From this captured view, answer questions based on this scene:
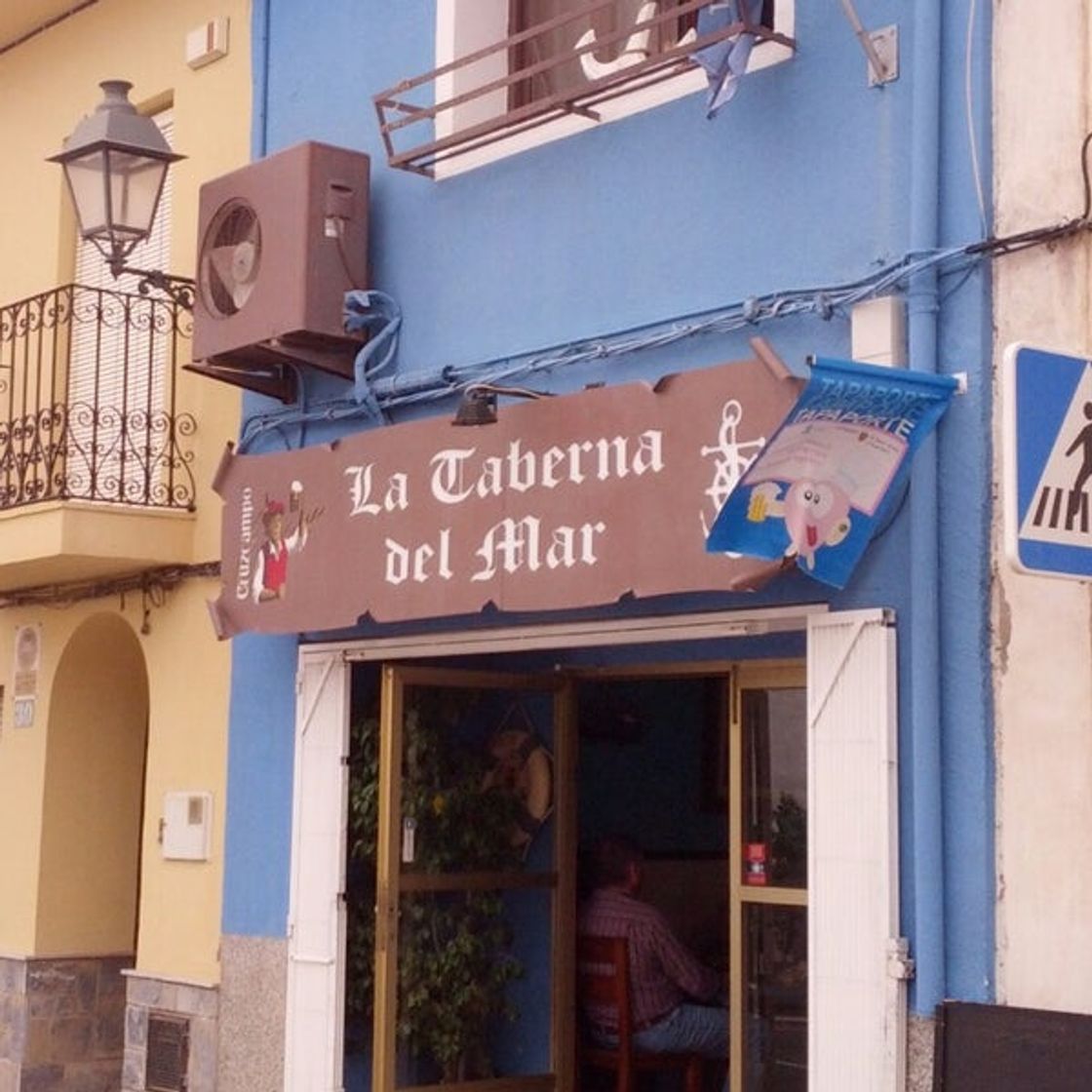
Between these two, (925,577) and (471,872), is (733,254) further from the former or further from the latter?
(471,872)

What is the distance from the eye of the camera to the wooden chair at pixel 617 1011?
882 centimetres

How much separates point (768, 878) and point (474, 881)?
149 centimetres

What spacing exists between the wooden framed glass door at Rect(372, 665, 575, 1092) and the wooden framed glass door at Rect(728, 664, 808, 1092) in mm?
1178

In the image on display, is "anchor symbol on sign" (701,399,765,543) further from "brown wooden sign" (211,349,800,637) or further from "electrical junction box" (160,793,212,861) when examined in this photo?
"electrical junction box" (160,793,212,861)

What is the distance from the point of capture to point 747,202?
7465 millimetres

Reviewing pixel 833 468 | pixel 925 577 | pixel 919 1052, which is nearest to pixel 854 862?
pixel 919 1052

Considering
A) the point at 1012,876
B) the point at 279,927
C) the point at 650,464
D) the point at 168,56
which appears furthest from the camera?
the point at 168,56

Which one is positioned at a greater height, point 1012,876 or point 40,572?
point 40,572

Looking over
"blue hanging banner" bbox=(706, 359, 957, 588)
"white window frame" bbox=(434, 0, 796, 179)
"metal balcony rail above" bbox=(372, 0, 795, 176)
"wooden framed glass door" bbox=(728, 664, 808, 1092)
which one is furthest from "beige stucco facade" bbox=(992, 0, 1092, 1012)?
"white window frame" bbox=(434, 0, 796, 179)

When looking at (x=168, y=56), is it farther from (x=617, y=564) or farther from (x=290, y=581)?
(x=617, y=564)

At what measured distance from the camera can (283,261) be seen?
880 centimetres

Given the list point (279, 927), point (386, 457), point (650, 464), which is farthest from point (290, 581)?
point (650, 464)

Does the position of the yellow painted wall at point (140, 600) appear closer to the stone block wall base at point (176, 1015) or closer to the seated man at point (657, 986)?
the stone block wall base at point (176, 1015)

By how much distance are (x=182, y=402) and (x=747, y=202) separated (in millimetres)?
3734
